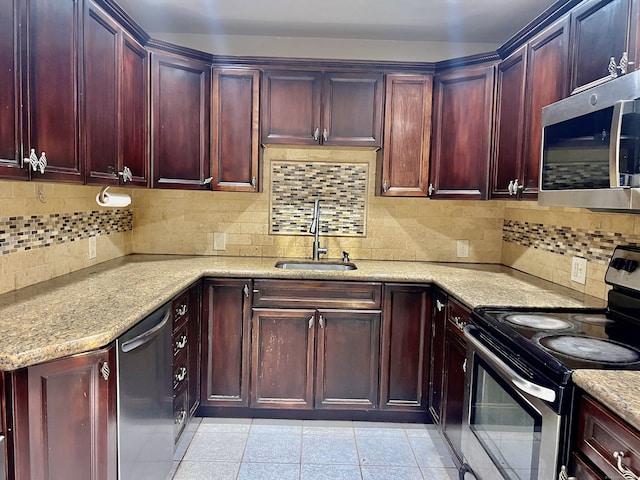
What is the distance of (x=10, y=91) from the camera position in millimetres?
1410

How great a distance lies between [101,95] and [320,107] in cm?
127

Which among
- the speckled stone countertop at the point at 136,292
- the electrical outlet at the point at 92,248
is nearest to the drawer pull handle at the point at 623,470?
the speckled stone countertop at the point at 136,292

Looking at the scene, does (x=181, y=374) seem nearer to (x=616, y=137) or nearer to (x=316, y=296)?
(x=316, y=296)

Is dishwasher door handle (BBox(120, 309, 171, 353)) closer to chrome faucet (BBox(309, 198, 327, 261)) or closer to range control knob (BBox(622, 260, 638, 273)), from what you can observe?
chrome faucet (BBox(309, 198, 327, 261))

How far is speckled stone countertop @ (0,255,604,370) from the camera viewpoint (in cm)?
133

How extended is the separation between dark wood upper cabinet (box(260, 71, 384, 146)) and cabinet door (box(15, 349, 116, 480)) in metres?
1.80

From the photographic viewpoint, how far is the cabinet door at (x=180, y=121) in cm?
264

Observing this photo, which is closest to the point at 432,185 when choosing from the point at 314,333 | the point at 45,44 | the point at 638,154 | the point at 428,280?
the point at 428,280

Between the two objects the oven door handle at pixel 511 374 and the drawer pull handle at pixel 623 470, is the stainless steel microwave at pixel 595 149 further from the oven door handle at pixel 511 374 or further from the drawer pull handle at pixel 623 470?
the drawer pull handle at pixel 623 470

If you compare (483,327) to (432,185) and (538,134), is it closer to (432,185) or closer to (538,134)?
(538,134)

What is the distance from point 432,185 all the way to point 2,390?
2.37m

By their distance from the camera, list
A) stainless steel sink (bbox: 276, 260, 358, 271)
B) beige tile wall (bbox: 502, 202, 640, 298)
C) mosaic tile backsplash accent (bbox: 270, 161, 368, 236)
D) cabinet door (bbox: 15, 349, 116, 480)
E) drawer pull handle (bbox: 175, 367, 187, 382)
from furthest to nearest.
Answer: mosaic tile backsplash accent (bbox: 270, 161, 368, 236)
stainless steel sink (bbox: 276, 260, 358, 271)
drawer pull handle (bbox: 175, 367, 187, 382)
beige tile wall (bbox: 502, 202, 640, 298)
cabinet door (bbox: 15, 349, 116, 480)

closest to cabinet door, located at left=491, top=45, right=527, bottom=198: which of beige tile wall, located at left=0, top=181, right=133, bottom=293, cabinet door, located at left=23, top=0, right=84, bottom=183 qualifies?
cabinet door, located at left=23, top=0, right=84, bottom=183

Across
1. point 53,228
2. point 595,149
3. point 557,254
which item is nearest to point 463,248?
point 557,254
